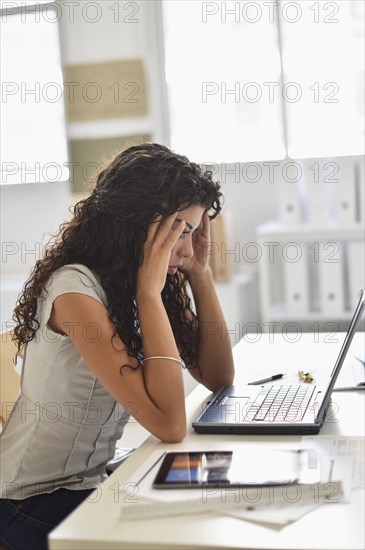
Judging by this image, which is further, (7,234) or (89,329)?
(7,234)

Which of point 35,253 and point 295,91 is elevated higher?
point 295,91

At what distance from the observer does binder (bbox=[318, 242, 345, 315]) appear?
4.02m

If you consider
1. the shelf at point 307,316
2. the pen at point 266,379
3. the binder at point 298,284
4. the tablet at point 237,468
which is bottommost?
the shelf at point 307,316

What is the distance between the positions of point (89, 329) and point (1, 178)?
10.7 ft

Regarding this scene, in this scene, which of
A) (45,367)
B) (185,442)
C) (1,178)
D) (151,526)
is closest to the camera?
(151,526)

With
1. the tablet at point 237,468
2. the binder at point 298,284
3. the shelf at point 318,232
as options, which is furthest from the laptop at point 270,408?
the binder at point 298,284

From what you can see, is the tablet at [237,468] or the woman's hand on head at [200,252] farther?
the woman's hand on head at [200,252]

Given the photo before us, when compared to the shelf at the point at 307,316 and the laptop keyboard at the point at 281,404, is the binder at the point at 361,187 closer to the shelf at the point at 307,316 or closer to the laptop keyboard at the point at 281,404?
the shelf at the point at 307,316

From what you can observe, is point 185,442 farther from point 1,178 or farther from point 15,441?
point 1,178

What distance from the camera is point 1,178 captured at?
4.47 metres

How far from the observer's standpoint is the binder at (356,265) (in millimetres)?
3945

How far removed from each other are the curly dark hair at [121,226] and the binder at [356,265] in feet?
8.04

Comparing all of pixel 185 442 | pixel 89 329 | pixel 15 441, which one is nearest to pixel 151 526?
pixel 185 442

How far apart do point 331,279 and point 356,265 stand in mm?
150
